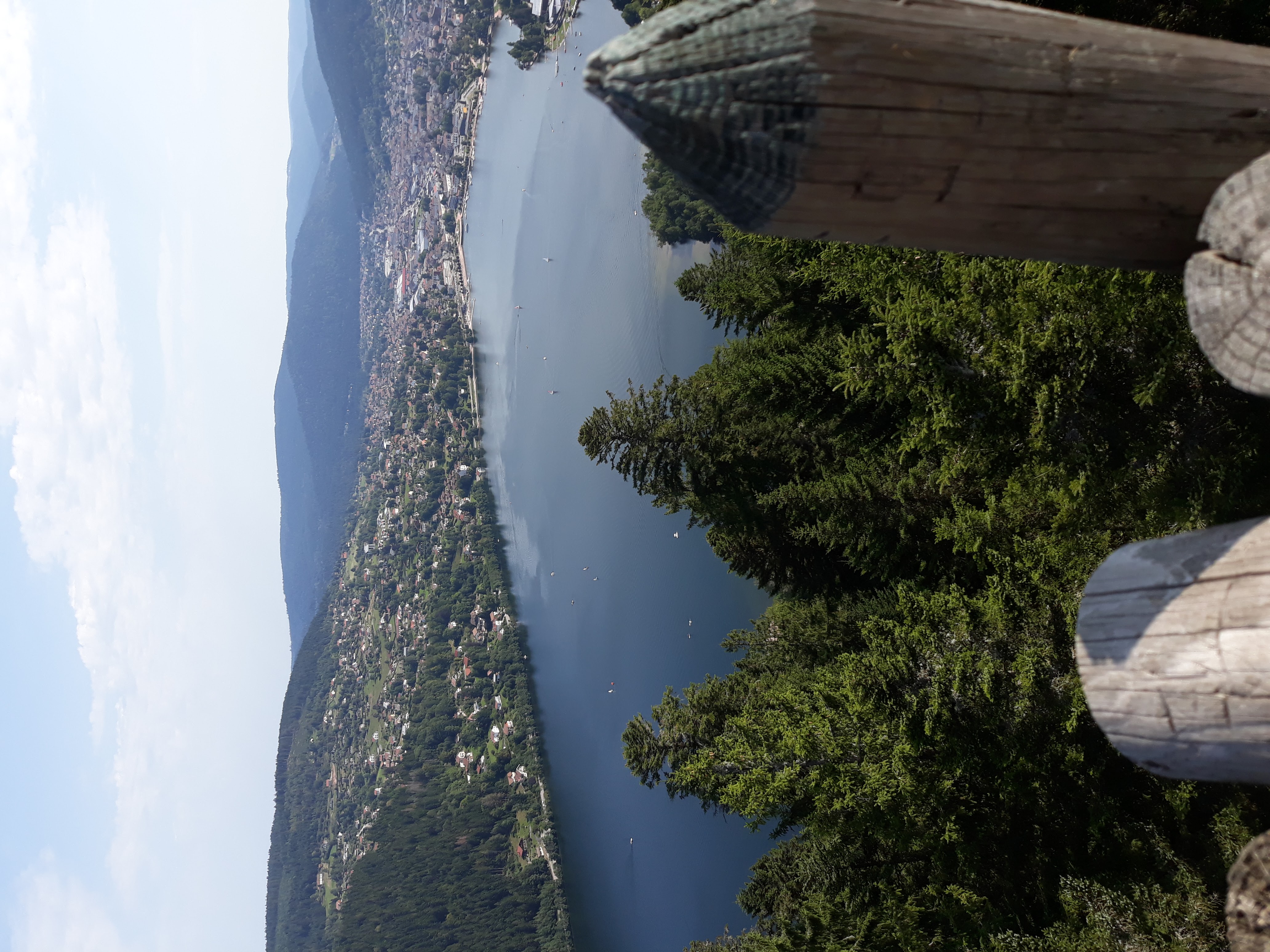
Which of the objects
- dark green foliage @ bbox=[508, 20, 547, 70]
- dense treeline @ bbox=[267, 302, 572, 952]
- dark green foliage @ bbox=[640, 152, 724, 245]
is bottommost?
dense treeline @ bbox=[267, 302, 572, 952]

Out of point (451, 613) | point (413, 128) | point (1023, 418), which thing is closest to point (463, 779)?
point (451, 613)

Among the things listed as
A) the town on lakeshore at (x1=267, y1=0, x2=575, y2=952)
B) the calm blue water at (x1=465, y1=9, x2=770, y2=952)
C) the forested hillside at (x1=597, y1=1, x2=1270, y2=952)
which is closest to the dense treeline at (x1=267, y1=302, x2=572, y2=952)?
the town on lakeshore at (x1=267, y1=0, x2=575, y2=952)

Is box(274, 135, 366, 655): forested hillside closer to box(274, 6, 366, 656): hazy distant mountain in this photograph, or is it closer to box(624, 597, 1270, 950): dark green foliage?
box(274, 6, 366, 656): hazy distant mountain

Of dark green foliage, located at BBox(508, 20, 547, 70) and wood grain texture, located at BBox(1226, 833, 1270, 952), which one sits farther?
dark green foliage, located at BBox(508, 20, 547, 70)

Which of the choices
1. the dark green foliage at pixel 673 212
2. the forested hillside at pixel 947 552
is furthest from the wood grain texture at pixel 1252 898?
the dark green foliage at pixel 673 212

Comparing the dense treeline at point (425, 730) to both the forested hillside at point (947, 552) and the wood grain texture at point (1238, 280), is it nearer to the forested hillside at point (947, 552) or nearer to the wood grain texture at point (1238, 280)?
the forested hillside at point (947, 552)
